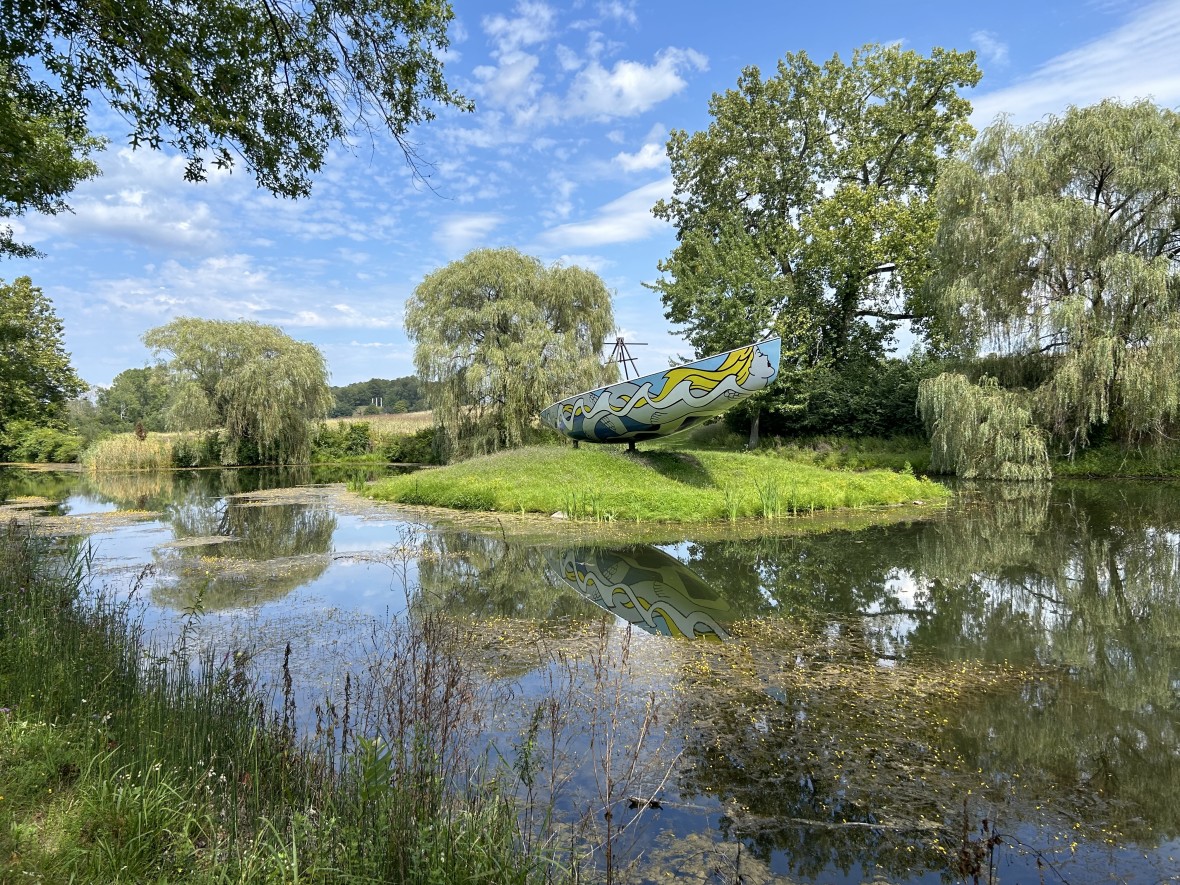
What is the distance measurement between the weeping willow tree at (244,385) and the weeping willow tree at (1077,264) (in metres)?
24.1

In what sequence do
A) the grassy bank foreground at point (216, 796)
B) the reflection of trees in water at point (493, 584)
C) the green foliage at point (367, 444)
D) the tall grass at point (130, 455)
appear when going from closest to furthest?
the grassy bank foreground at point (216, 796), the reflection of trees in water at point (493, 584), the tall grass at point (130, 455), the green foliage at point (367, 444)

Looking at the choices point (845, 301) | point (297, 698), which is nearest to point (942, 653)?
point (297, 698)

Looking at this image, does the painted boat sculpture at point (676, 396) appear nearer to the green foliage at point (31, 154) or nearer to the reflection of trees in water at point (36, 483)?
A: the green foliage at point (31, 154)

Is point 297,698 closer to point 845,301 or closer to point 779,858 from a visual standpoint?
point 779,858

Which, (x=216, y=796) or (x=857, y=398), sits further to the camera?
(x=857, y=398)

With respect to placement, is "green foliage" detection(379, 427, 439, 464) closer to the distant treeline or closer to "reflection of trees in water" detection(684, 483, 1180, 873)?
"reflection of trees in water" detection(684, 483, 1180, 873)

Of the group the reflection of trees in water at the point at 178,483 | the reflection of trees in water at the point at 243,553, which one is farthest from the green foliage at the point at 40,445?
the reflection of trees in water at the point at 243,553

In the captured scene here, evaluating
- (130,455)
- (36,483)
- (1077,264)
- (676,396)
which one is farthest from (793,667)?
(130,455)

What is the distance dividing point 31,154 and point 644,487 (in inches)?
409

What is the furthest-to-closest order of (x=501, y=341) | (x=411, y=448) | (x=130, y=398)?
(x=130, y=398) < (x=411, y=448) < (x=501, y=341)

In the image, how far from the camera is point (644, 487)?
13531mm

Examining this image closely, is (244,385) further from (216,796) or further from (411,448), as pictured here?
(216,796)

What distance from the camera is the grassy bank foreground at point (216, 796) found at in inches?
82.7

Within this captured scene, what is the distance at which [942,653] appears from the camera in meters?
5.10
